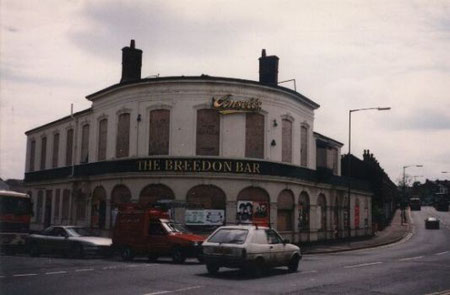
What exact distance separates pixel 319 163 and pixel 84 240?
823 inches

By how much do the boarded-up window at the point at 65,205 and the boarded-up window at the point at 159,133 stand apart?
430 inches

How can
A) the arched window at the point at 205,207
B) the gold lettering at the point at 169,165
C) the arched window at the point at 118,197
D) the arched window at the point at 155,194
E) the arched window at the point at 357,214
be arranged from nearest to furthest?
1. the arched window at the point at 205,207
2. the gold lettering at the point at 169,165
3. the arched window at the point at 155,194
4. the arched window at the point at 118,197
5. the arched window at the point at 357,214

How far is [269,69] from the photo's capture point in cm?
3369

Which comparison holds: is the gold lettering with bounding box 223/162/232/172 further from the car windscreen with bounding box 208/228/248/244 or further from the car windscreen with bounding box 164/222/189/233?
the car windscreen with bounding box 208/228/248/244

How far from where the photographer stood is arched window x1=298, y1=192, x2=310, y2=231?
34250mm

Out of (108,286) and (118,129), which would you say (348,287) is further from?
(118,129)

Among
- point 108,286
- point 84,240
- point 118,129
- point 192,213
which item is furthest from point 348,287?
point 118,129

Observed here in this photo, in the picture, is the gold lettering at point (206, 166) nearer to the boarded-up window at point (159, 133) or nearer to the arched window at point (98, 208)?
the boarded-up window at point (159, 133)

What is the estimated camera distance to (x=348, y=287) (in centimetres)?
1350

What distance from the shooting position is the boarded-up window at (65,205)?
3788 cm

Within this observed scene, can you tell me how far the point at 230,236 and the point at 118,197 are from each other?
17.4 m

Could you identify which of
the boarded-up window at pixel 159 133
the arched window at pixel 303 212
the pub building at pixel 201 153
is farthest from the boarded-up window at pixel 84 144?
the arched window at pixel 303 212

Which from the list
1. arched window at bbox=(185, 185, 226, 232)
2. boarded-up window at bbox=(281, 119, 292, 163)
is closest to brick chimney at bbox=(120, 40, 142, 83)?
arched window at bbox=(185, 185, 226, 232)

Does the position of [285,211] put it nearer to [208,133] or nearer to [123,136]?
[208,133]
